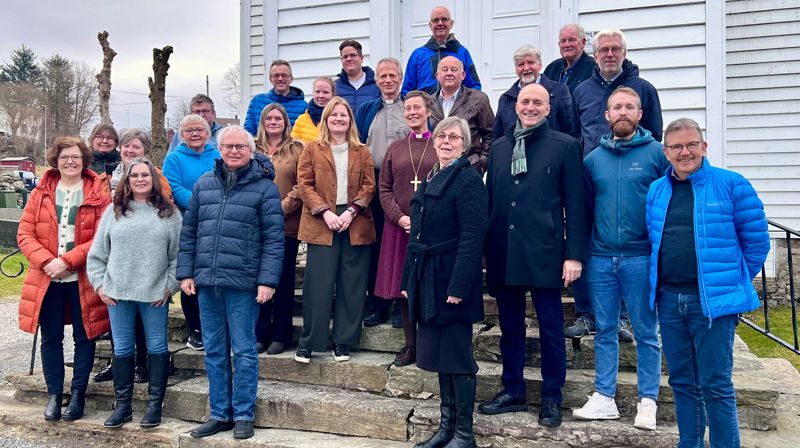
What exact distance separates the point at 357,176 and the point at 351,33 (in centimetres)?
323

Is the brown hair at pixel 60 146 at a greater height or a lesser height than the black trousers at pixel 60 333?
greater

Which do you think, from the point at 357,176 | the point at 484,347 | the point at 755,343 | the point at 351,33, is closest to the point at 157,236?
the point at 357,176

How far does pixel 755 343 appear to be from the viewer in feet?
21.5

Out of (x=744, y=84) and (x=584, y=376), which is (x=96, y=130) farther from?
(x=744, y=84)

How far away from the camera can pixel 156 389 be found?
3.93 m

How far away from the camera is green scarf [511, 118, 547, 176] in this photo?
11.0 ft

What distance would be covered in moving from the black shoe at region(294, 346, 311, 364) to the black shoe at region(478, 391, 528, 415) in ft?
4.02

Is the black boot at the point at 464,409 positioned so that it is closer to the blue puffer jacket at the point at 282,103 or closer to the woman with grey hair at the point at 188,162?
the woman with grey hair at the point at 188,162

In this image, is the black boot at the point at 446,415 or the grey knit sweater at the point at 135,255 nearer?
the black boot at the point at 446,415

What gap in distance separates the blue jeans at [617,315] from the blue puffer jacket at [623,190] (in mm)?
73

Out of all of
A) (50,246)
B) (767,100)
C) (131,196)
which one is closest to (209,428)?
(131,196)

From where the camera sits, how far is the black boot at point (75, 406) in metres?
4.09

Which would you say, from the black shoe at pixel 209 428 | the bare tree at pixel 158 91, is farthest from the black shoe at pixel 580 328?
the bare tree at pixel 158 91

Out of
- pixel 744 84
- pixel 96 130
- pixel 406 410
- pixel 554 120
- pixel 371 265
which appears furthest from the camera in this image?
pixel 744 84
